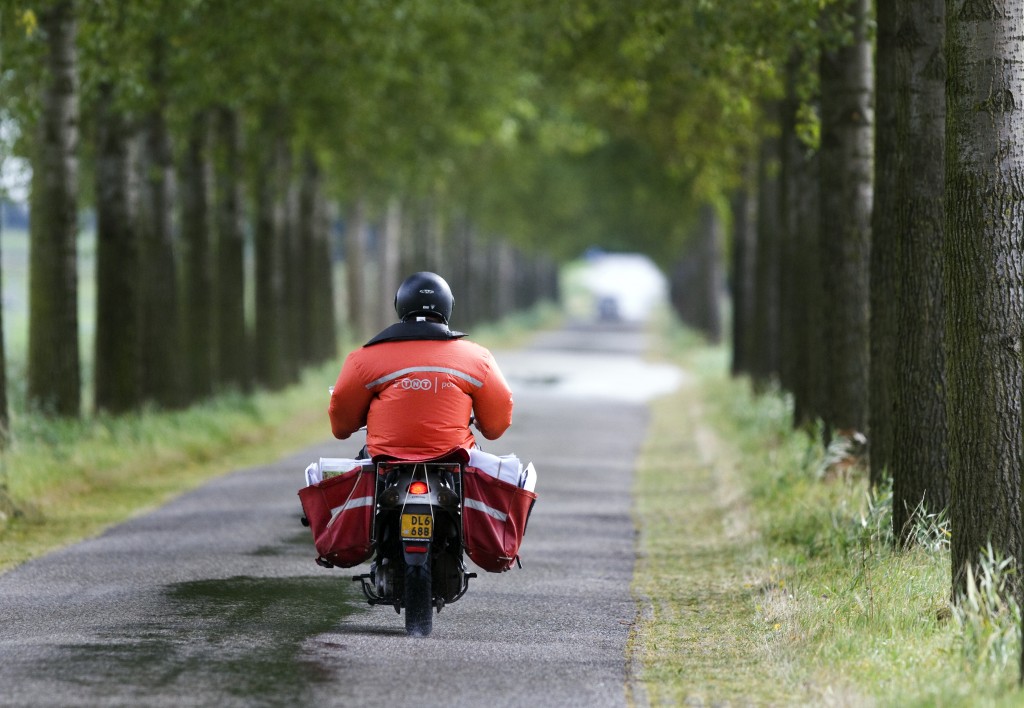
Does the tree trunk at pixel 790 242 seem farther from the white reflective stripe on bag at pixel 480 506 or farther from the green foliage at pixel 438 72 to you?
the white reflective stripe on bag at pixel 480 506

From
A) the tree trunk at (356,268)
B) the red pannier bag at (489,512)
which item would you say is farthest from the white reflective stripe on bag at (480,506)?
the tree trunk at (356,268)

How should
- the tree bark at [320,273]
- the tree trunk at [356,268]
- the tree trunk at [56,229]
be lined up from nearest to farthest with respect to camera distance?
the tree trunk at [56,229]
the tree bark at [320,273]
the tree trunk at [356,268]

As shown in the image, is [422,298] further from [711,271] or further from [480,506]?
[711,271]

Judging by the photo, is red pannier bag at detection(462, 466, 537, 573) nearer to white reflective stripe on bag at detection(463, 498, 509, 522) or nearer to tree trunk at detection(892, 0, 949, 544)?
white reflective stripe on bag at detection(463, 498, 509, 522)

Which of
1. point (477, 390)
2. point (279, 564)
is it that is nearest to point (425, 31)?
point (279, 564)

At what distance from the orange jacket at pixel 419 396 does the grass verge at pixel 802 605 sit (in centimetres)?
152

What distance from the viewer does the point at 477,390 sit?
970cm

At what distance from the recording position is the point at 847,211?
16766 mm

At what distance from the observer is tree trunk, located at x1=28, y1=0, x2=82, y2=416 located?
19.0 metres

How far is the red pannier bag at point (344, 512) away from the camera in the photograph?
9.48 m

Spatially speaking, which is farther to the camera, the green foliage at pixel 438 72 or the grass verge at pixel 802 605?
the green foliage at pixel 438 72

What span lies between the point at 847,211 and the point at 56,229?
859cm

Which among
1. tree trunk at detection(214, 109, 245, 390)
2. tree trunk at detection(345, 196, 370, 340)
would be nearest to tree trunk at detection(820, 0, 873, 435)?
tree trunk at detection(214, 109, 245, 390)

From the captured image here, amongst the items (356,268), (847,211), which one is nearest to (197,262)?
(847,211)
